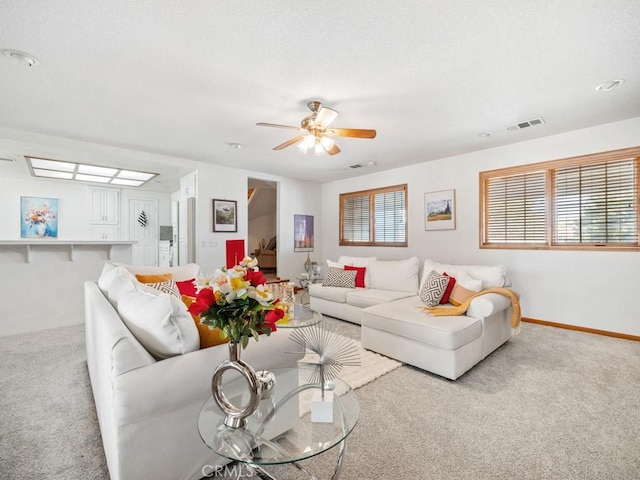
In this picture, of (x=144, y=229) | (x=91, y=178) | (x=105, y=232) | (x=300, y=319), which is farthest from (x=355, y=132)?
(x=105, y=232)

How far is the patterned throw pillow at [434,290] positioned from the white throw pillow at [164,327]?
2.59 meters

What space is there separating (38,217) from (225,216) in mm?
4238

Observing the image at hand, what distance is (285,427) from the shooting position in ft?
4.03

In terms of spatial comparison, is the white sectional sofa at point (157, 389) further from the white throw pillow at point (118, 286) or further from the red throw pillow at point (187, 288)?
the red throw pillow at point (187, 288)

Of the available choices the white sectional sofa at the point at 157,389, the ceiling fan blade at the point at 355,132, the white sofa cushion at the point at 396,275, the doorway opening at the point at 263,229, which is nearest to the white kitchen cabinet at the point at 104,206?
the doorway opening at the point at 263,229

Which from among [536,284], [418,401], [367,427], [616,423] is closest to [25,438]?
[367,427]

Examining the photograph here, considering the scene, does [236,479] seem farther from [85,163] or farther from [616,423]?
[85,163]

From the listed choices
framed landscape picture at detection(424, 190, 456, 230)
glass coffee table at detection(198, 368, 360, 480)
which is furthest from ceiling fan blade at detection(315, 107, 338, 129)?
framed landscape picture at detection(424, 190, 456, 230)

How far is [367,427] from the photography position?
191 cm

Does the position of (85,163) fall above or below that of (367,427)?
above

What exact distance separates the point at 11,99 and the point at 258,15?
2.77m

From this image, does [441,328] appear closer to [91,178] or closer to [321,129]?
[321,129]

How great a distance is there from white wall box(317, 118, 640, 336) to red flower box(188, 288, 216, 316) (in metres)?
4.52

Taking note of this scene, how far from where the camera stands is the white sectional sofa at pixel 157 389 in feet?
3.91
